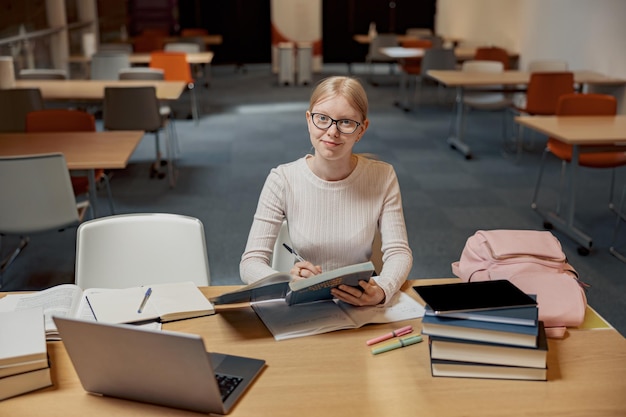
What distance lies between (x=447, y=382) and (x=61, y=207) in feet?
8.28

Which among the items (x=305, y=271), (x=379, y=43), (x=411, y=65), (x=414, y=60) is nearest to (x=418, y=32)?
(x=379, y=43)

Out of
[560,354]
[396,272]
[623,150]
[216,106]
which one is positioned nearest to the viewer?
[560,354]

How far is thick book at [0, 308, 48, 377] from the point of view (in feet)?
5.04

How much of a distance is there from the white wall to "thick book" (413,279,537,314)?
235 inches

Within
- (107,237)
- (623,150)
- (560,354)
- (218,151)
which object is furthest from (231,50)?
(560,354)

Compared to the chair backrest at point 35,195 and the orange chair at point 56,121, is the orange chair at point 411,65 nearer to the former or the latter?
the orange chair at point 56,121

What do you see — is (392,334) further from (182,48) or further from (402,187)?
(182,48)

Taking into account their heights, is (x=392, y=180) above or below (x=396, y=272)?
above

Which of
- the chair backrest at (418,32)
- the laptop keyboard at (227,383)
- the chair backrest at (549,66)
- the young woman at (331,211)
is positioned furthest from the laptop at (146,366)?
the chair backrest at (418,32)

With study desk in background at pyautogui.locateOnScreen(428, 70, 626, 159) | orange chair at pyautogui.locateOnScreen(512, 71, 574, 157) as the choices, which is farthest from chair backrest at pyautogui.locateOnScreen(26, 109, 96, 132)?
orange chair at pyautogui.locateOnScreen(512, 71, 574, 157)

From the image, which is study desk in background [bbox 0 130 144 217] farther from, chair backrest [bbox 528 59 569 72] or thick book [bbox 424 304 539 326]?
chair backrest [bbox 528 59 569 72]

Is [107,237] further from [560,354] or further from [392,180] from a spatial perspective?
[560,354]

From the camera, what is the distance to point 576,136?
4363 mm

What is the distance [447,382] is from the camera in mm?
1594
